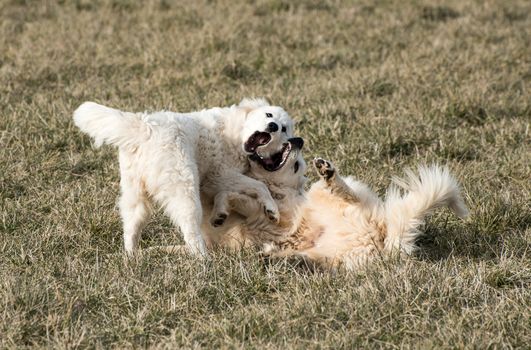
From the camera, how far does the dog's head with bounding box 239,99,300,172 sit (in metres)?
5.38

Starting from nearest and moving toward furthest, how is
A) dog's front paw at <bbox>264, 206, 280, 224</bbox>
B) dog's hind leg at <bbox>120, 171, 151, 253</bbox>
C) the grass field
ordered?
the grass field → dog's hind leg at <bbox>120, 171, 151, 253</bbox> → dog's front paw at <bbox>264, 206, 280, 224</bbox>

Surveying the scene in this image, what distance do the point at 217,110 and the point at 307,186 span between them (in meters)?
0.97

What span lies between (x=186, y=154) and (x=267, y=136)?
2.75ft

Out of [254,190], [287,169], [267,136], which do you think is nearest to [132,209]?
[254,190]

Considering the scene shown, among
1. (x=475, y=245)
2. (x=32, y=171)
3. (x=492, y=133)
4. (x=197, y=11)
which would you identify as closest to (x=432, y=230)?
(x=475, y=245)

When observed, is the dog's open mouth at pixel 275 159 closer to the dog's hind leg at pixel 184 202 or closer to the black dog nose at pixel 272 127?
the black dog nose at pixel 272 127

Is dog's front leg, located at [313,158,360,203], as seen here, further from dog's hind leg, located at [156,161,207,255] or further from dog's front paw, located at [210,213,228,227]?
dog's hind leg, located at [156,161,207,255]

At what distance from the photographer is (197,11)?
10977 mm

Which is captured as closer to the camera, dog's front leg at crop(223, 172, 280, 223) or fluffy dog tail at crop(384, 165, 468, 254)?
fluffy dog tail at crop(384, 165, 468, 254)

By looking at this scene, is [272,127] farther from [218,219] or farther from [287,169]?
[218,219]

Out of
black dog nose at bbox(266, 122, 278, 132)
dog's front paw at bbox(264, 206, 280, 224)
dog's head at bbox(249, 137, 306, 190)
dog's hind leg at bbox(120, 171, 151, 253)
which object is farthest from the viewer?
dog's head at bbox(249, 137, 306, 190)

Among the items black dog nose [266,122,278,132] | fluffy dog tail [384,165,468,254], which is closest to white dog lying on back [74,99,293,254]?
black dog nose [266,122,278,132]

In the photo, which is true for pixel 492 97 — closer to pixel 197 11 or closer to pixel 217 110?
pixel 217 110

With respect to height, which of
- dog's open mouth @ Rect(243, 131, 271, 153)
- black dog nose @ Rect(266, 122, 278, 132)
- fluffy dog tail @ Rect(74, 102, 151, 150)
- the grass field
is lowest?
the grass field
